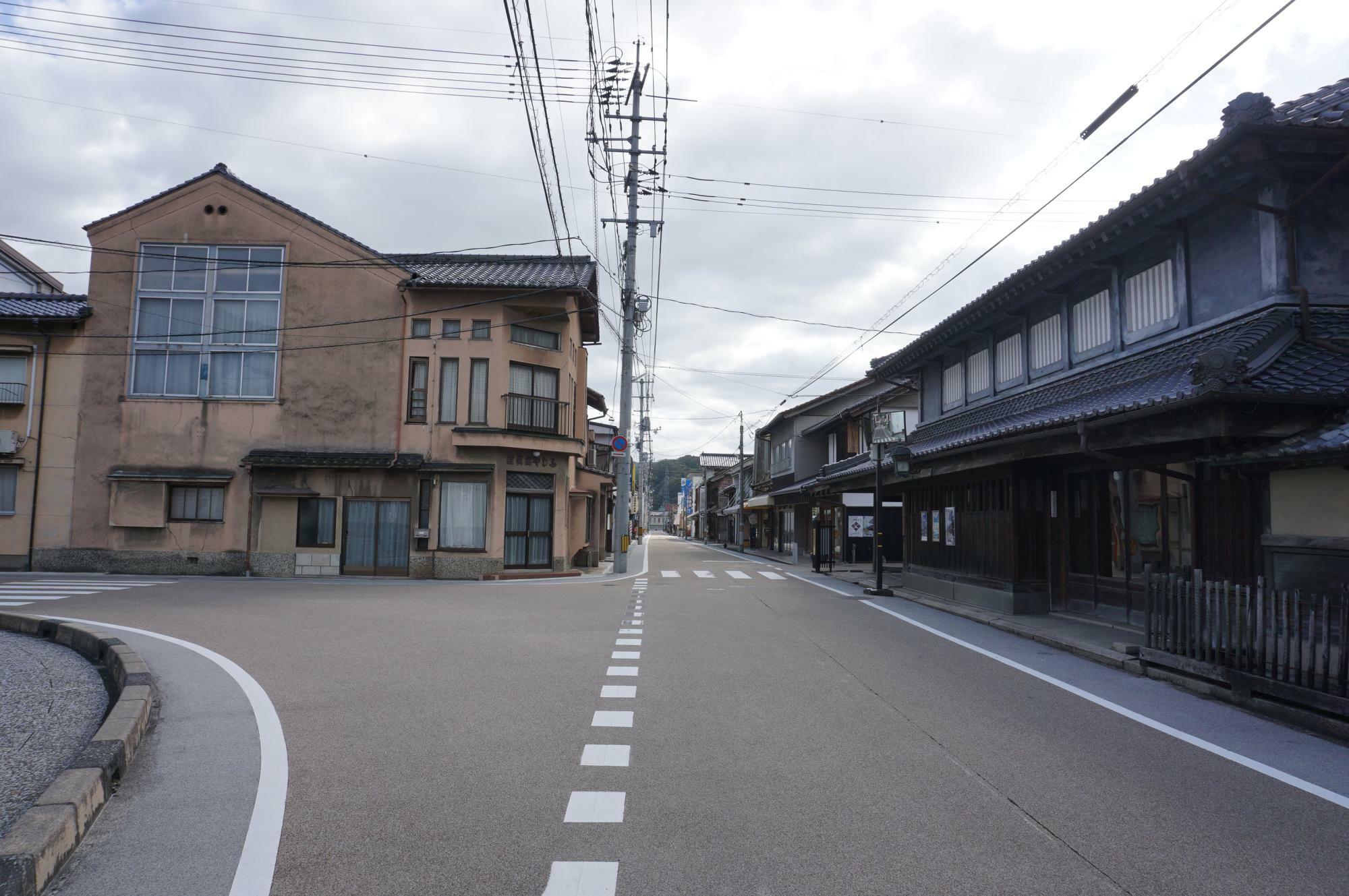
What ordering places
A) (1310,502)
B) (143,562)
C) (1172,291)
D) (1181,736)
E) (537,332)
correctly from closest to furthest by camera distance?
(1181,736) < (1310,502) < (1172,291) < (143,562) < (537,332)

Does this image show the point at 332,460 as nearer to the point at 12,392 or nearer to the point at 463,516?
the point at 463,516

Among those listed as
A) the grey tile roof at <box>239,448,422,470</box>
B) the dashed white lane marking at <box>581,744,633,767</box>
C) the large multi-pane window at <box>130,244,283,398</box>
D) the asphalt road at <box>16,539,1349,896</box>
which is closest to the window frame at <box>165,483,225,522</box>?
the grey tile roof at <box>239,448,422,470</box>

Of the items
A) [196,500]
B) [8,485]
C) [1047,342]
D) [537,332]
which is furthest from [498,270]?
[1047,342]

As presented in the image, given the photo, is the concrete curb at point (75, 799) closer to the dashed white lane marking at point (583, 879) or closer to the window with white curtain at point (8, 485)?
the dashed white lane marking at point (583, 879)

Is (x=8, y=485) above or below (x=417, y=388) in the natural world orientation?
below

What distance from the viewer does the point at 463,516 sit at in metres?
22.8

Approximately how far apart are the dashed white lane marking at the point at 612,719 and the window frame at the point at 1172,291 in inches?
375

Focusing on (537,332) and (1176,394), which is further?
(537,332)

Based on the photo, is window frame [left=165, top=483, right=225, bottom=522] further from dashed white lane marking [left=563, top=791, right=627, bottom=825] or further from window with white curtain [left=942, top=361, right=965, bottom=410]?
dashed white lane marking [left=563, top=791, right=627, bottom=825]

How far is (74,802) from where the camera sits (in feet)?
12.9

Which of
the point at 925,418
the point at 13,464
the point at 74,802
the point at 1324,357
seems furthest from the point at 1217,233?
the point at 13,464

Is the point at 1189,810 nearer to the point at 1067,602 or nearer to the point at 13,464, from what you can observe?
the point at 1067,602

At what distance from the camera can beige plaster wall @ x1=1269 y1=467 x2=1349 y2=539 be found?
7227 millimetres

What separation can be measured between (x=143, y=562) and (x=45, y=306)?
8.37 metres
